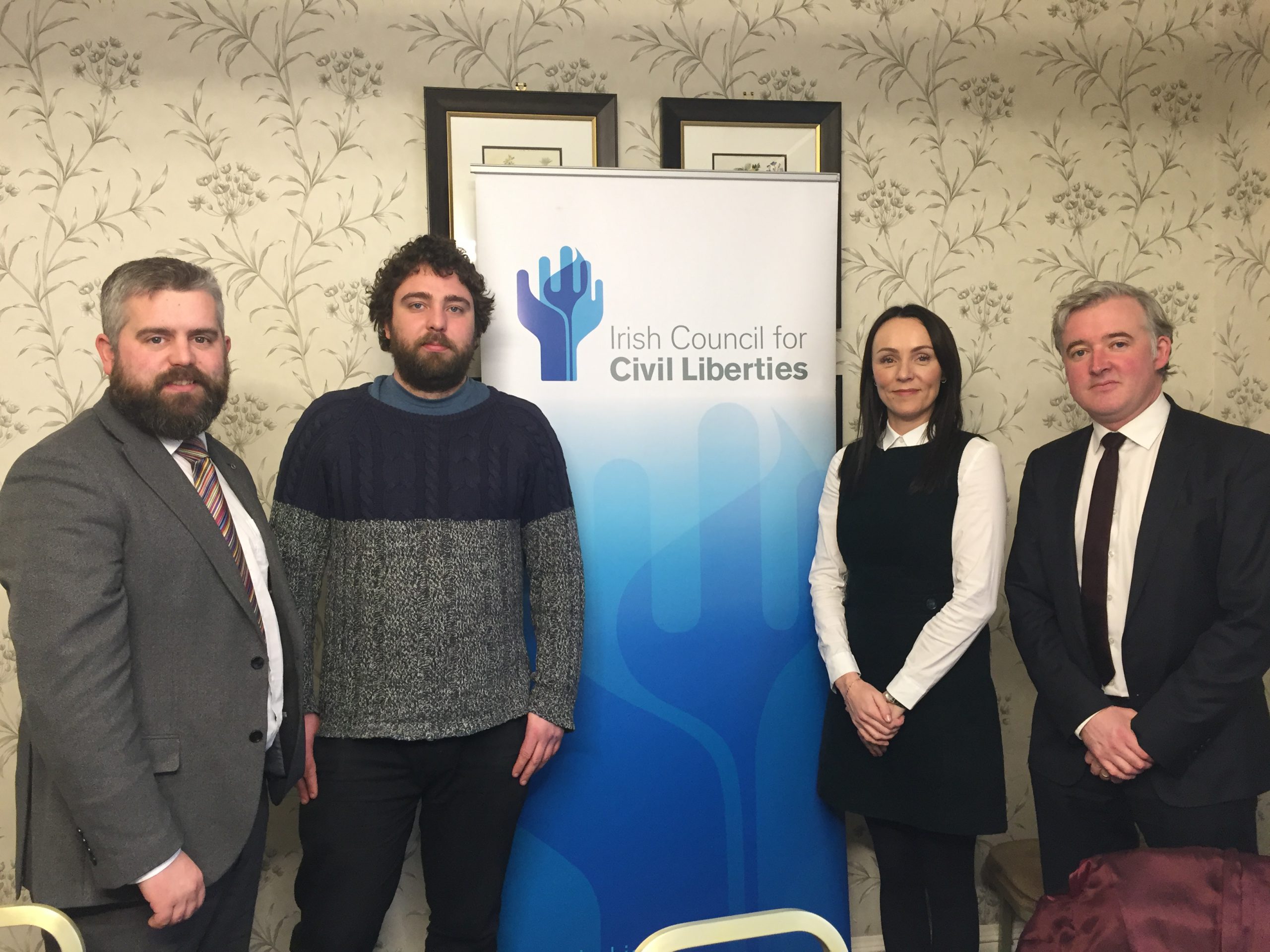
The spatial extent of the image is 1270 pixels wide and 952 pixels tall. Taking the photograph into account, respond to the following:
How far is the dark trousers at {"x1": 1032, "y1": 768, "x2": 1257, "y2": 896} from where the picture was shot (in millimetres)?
1723

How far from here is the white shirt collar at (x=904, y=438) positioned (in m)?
2.09

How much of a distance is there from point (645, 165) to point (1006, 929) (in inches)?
96.5

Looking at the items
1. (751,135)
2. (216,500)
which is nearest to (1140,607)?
(751,135)

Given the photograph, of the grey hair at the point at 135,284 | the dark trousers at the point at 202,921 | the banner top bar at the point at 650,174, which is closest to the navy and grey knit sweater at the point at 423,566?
the dark trousers at the point at 202,921

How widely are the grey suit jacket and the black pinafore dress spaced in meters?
1.34

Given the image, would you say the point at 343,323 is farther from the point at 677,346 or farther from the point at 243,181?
the point at 677,346

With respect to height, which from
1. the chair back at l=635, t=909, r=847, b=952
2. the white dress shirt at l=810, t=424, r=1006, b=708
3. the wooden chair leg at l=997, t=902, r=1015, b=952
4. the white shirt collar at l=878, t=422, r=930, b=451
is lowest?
the wooden chair leg at l=997, t=902, r=1015, b=952

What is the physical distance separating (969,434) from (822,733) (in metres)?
0.85

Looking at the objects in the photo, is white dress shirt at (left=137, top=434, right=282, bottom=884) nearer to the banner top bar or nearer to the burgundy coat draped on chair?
the banner top bar

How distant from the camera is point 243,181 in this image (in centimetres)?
229

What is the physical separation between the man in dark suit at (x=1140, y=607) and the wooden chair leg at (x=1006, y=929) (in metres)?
0.61

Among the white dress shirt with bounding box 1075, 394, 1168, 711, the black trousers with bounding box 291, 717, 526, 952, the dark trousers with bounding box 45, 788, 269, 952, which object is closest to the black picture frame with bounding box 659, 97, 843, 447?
the white dress shirt with bounding box 1075, 394, 1168, 711

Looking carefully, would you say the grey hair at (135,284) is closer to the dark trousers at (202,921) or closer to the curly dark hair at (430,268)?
the curly dark hair at (430,268)

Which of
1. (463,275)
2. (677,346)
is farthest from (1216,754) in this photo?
(463,275)
